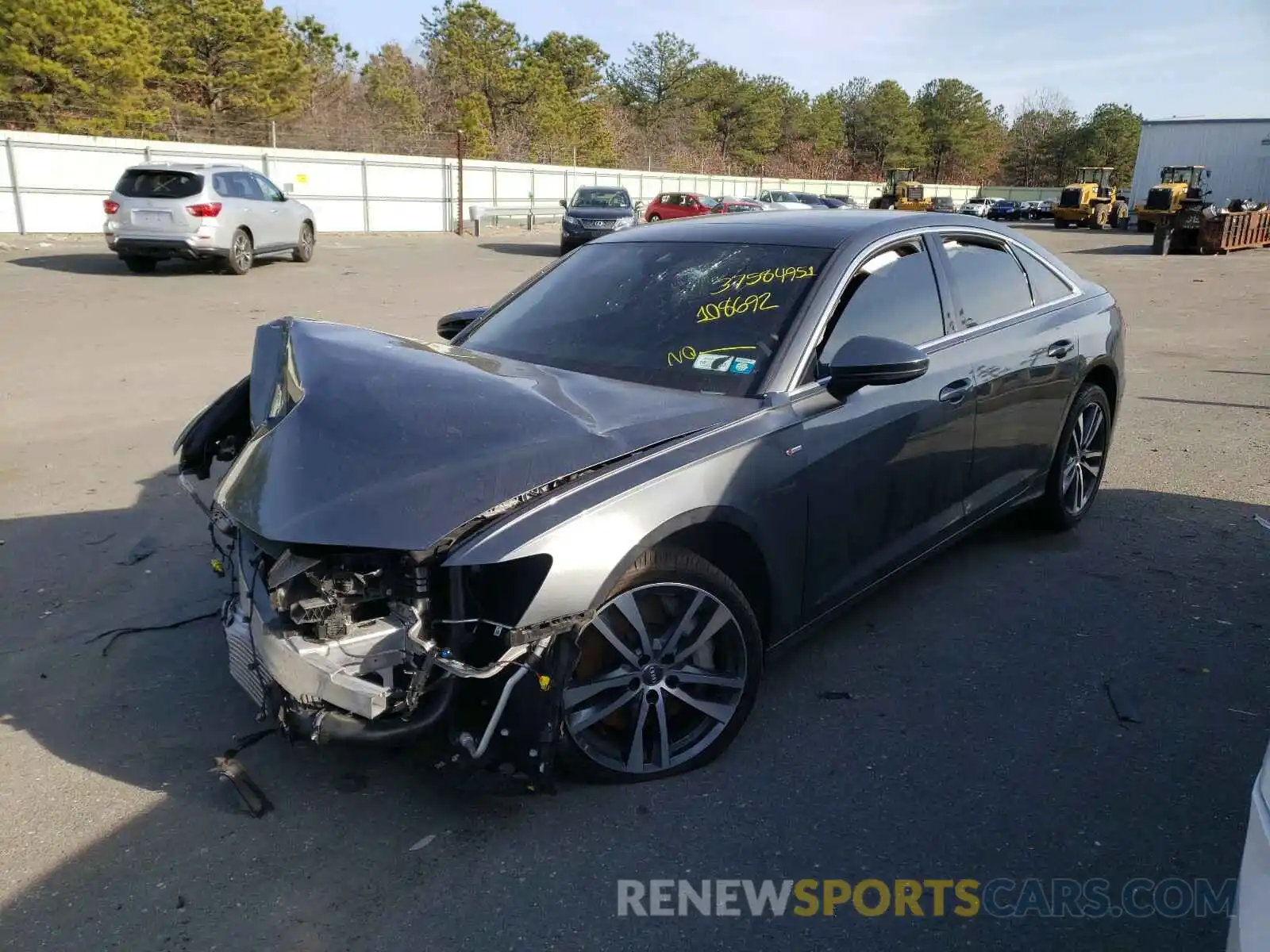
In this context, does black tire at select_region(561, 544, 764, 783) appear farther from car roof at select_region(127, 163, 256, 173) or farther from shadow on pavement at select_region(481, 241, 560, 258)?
shadow on pavement at select_region(481, 241, 560, 258)

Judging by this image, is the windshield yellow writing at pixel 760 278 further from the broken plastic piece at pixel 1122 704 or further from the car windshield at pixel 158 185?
the car windshield at pixel 158 185

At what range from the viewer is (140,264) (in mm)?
15531

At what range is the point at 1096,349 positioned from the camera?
16.3ft

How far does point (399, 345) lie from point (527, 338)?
1.72 ft

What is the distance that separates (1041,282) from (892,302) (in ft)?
4.82

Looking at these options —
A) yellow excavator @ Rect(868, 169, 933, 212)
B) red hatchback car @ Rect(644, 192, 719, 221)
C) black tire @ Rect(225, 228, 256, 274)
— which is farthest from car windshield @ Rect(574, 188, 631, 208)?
yellow excavator @ Rect(868, 169, 933, 212)

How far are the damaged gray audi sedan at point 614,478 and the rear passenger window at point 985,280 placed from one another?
0.02 meters

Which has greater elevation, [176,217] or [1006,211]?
[1006,211]

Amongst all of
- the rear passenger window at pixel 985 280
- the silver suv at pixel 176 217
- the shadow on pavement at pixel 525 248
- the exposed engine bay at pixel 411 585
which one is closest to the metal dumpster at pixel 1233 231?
the shadow on pavement at pixel 525 248

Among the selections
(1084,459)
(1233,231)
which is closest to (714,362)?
(1084,459)

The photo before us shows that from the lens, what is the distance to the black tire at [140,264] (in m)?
15.3

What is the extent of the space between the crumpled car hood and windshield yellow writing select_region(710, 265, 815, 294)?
1.96 feet

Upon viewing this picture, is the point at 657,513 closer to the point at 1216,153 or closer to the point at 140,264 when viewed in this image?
the point at 140,264

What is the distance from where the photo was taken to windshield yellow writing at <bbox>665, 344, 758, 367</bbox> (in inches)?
134
